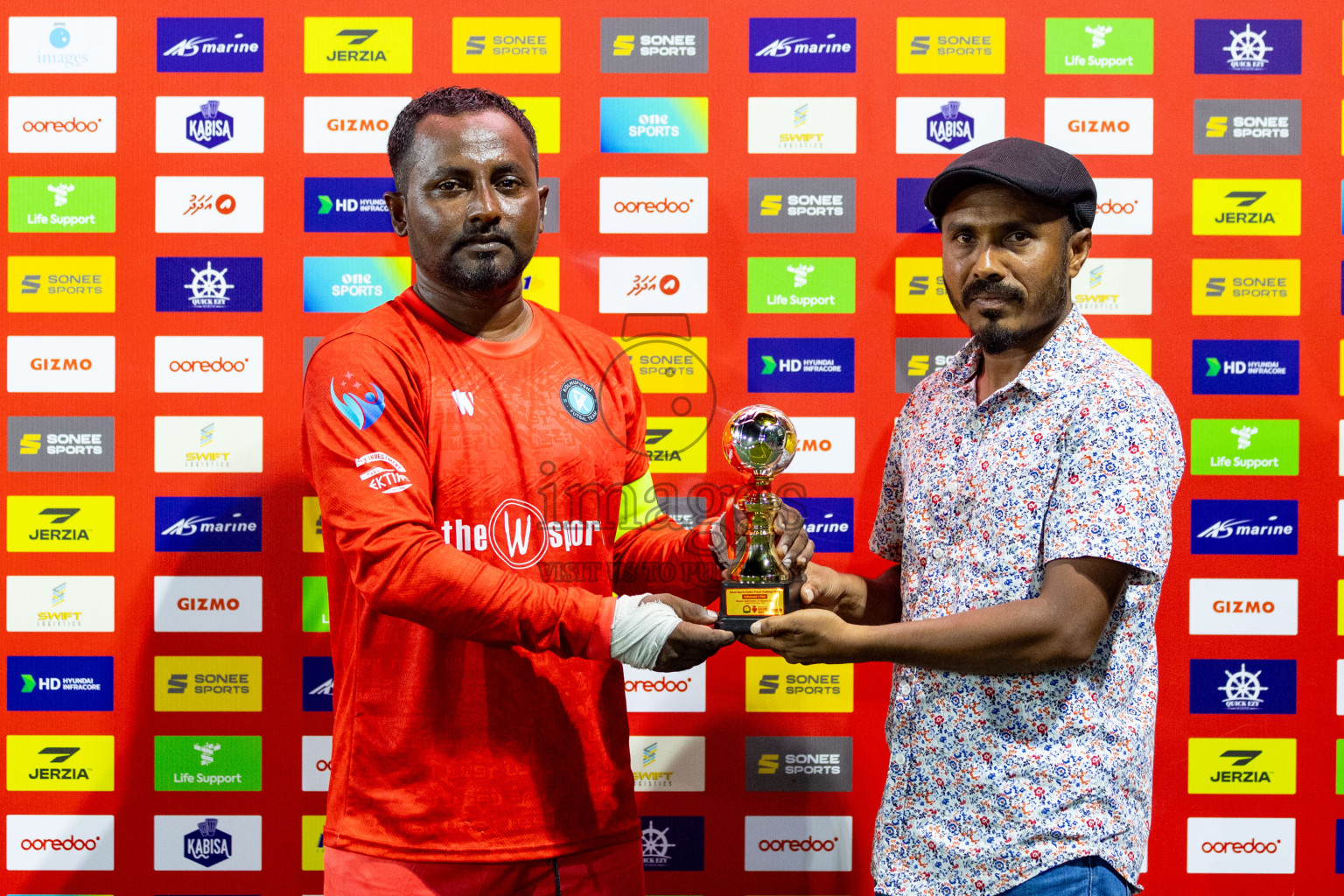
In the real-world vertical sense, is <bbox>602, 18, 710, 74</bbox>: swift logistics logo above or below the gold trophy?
above

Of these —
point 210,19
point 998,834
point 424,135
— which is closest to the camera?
point 998,834

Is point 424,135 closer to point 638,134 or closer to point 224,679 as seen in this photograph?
point 638,134

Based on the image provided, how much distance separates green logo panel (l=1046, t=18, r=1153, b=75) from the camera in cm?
254

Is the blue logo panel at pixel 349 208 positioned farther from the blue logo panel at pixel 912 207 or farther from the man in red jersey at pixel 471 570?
the blue logo panel at pixel 912 207

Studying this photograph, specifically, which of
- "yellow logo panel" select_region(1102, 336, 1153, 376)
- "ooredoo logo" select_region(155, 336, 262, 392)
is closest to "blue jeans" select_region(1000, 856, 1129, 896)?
"yellow logo panel" select_region(1102, 336, 1153, 376)

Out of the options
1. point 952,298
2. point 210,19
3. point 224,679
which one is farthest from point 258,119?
point 952,298

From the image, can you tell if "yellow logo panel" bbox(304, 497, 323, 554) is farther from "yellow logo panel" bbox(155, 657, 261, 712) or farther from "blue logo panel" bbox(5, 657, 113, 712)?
"blue logo panel" bbox(5, 657, 113, 712)

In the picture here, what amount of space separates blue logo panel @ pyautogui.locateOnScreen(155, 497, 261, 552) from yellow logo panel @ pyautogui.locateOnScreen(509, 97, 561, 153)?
1219mm

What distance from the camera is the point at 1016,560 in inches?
68.2

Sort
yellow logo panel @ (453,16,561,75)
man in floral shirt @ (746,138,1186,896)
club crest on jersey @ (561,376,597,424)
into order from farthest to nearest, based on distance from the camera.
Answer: yellow logo panel @ (453,16,561,75), club crest on jersey @ (561,376,597,424), man in floral shirt @ (746,138,1186,896)

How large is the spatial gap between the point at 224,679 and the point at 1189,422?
2.68 metres

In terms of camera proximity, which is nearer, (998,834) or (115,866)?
(998,834)

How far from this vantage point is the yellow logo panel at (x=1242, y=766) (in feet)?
8.48

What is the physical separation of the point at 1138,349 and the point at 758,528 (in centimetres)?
135
